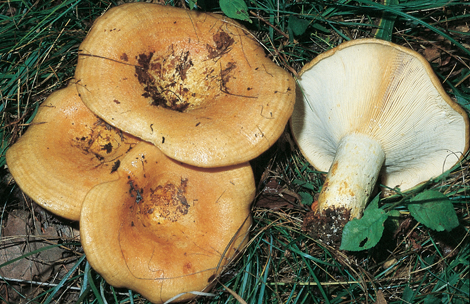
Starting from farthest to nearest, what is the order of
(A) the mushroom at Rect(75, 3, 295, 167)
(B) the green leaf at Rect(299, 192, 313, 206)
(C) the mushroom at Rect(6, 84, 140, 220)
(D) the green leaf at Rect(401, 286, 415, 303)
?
(B) the green leaf at Rect(299, 192, 313, 206) → (D) the green leaf at Rect(401, 286, 415, 303) → (C) the mushroom at Rect(6, 84, 140, 220) → (A) the mushroom at Rect(75, 3, 295, 167)

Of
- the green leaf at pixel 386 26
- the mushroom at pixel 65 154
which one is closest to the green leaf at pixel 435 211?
the green leaf at pixel 386 26

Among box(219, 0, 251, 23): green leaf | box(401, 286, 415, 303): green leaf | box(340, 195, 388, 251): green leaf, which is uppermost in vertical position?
box(219, 0, 251, 23): green leaf

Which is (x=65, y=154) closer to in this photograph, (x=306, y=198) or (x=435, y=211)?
(x=306, y=198)

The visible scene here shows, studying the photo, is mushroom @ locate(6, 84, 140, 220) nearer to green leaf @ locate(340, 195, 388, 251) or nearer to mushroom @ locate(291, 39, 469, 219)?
mushroom @ locate(291, 39, 469, 219)

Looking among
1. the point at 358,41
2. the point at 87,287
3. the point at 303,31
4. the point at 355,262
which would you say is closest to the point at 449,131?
the point at 358,41

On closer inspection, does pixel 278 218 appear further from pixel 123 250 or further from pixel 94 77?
pixel 94 77

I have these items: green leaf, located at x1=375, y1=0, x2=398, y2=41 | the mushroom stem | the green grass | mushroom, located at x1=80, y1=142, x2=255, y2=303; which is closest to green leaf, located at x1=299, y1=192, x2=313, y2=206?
the green grass

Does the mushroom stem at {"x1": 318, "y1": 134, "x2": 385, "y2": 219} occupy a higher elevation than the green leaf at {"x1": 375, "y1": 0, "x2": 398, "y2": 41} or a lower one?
lower
